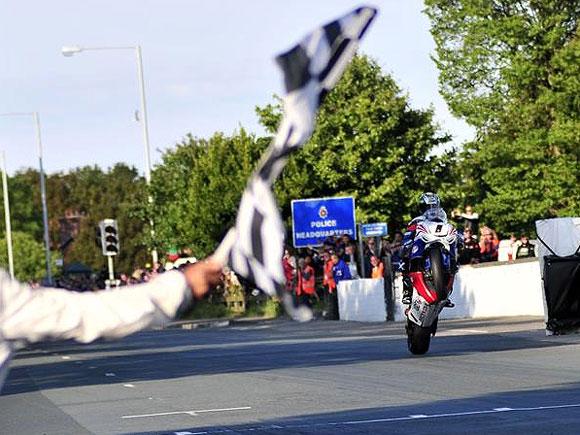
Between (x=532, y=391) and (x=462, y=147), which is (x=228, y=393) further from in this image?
(x=462, y=147)

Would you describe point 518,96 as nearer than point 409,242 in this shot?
No

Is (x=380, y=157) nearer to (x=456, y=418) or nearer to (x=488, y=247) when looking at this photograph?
(x=488, y=247)

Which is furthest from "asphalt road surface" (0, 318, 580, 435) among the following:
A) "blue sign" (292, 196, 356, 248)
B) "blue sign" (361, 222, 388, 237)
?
"blue sign" (292, 196, 356, 248)

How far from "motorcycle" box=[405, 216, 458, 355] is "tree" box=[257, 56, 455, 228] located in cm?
5258

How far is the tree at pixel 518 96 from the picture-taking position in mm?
55094

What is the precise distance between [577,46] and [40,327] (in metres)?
49.5

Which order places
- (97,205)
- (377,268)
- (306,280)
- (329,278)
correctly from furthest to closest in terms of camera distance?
1. (97,205)
2. (306,280)
3. (329,278)
4. (377,268)

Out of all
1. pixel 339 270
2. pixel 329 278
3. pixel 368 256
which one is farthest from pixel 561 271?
pixel 368 256

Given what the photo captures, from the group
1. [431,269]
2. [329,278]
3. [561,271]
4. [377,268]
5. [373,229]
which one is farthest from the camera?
[373,229]

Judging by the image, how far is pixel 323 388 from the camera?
16.9 m

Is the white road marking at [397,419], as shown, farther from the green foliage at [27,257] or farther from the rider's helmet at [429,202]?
the green foliage at [27,257]

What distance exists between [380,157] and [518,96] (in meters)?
16.4

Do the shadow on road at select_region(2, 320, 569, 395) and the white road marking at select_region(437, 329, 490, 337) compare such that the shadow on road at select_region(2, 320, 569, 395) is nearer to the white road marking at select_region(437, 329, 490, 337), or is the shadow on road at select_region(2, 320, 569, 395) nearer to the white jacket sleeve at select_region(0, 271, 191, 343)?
the white road marking at select_region(437, 329, 490, 337)

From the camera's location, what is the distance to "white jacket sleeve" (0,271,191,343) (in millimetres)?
5020
